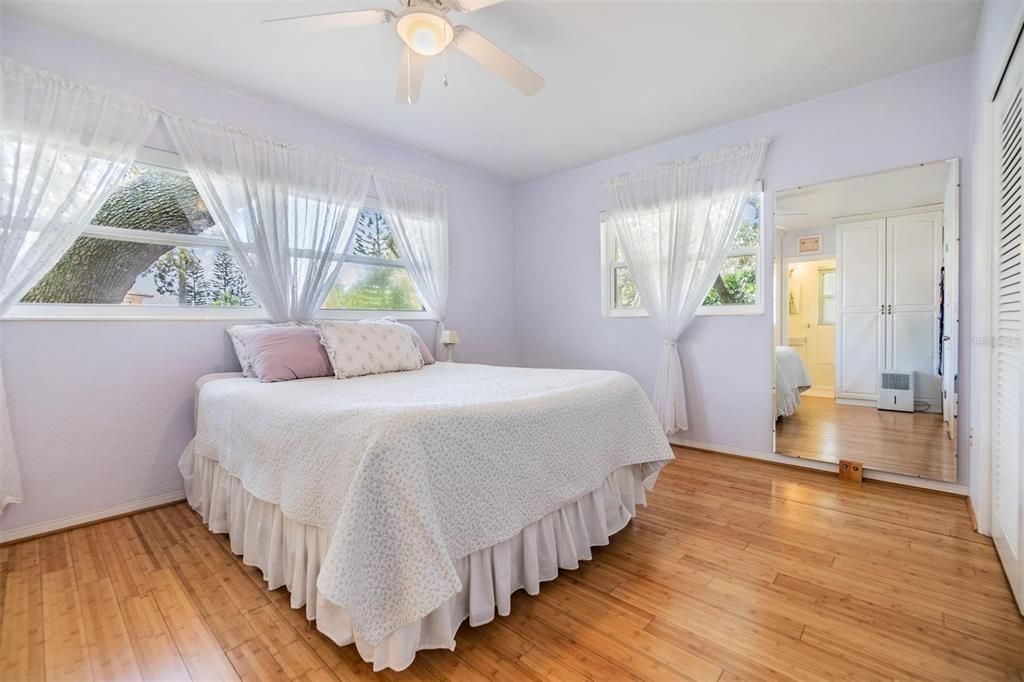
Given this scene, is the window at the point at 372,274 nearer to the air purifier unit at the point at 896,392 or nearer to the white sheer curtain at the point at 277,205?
the white sheer curtain at the point at 277,205

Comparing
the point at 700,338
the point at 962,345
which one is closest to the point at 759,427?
the point at 700,338

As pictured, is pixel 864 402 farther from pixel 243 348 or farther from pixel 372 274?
pixel 243 348

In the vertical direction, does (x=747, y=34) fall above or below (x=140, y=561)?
above

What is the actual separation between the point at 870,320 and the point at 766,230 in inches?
35.0

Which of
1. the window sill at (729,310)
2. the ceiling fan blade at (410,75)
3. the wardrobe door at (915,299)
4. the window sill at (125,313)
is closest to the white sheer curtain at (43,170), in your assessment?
the window sill at (125,313)

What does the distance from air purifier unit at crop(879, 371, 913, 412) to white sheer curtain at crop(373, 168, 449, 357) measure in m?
3.23

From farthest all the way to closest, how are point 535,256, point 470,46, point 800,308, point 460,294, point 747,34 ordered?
point 535,256 < point 460,294 < point 800,308 < point 747,34 < point 470,46

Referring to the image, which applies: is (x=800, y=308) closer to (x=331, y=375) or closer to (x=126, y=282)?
(x=331, y=375)

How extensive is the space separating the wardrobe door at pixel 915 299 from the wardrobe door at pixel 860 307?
0.16 ft

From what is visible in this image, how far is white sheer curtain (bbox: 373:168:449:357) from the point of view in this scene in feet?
11.4

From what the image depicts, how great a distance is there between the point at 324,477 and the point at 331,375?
1.26m

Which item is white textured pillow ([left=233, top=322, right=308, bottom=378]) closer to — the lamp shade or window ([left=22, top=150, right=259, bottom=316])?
window ([left=22, top=150, right=259, bottom=316])

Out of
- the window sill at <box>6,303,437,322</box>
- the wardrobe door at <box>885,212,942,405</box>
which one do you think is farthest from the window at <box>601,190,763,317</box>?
the window sill at <box>6,303,437,322</box>

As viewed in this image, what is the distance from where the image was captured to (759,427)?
3201mm
